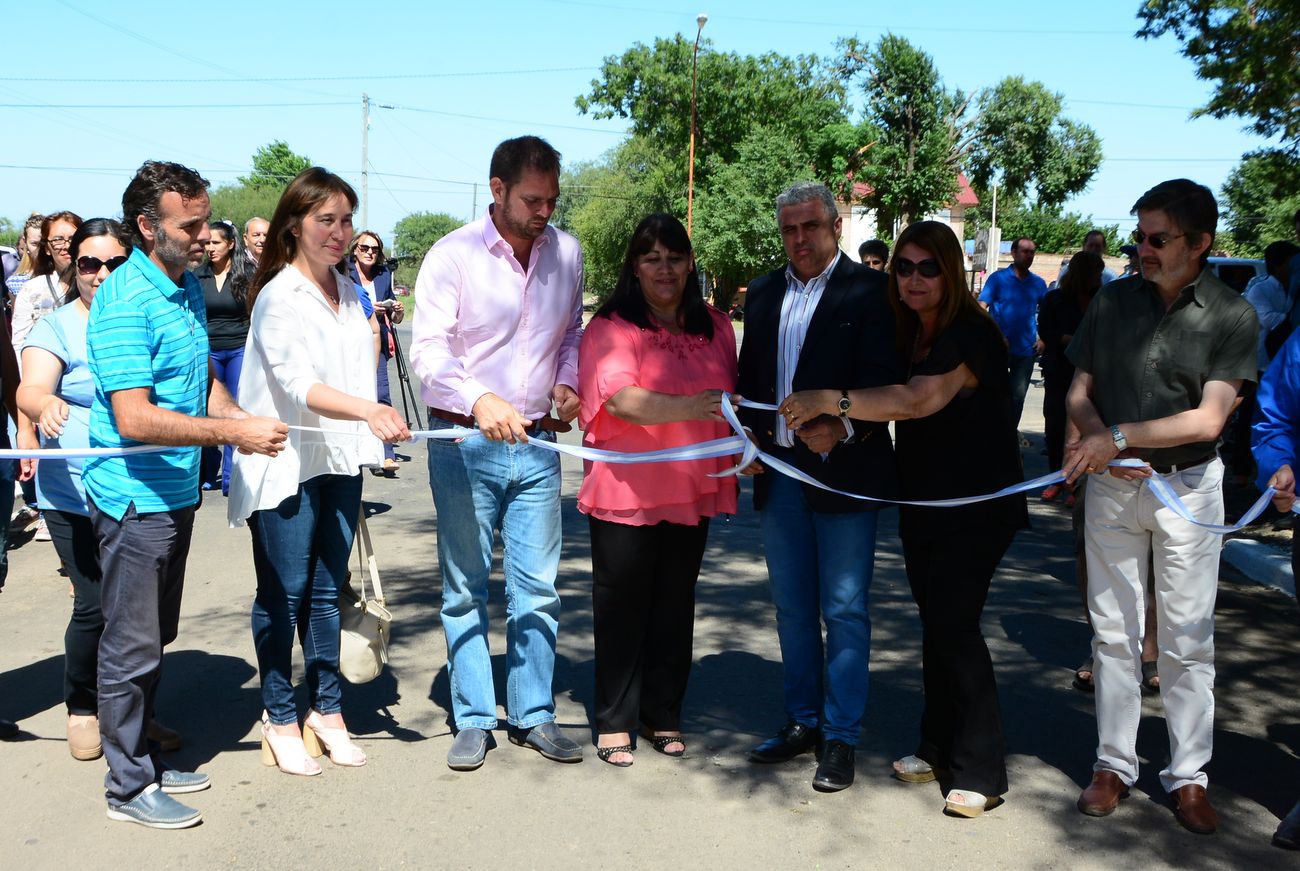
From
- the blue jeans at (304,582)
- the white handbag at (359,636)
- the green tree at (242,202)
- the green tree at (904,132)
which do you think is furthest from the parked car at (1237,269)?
the green tree at (242,202)

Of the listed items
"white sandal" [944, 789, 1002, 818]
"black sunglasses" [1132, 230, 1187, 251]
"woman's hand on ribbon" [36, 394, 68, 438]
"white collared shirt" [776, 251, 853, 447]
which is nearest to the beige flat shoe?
"woman's hand on ribbon" [36, 394, 68, 438]

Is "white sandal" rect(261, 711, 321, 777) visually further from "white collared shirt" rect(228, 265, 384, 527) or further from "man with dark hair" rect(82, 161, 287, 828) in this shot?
"white collared shirt" rect(228, 265, 384, 527)

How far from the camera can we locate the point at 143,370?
384 centimetres

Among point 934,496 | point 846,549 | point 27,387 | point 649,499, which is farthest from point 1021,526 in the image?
point 27,387

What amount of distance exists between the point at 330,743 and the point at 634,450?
1.63m

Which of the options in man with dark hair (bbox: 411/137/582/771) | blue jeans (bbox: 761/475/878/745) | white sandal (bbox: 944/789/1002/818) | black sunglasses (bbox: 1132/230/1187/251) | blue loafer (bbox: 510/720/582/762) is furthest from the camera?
blue loafer (bbox: 510/720/582/762)

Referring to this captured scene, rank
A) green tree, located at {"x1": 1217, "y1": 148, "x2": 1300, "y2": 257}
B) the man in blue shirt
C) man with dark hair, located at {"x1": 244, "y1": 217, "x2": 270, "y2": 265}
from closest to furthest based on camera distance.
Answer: man with dark hair, located at {"x1": 244, "y1": 217, "x2": 270, "y2": 265}, the man in blue shirt, green tree, located at {"x1": 1217, "y1": 148, "x2": 1300, "y2": 257}

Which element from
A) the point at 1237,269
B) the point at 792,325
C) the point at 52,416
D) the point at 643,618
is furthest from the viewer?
the point at 1237,269

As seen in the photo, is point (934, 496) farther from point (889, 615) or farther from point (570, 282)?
point (889, 615)

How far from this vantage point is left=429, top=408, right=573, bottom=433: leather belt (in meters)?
4.50

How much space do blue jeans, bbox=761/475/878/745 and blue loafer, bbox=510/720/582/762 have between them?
2.85 feet

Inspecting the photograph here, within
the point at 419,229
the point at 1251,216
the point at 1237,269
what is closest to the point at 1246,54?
the point at 1237,269

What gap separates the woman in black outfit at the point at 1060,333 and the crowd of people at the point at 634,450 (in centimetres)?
490

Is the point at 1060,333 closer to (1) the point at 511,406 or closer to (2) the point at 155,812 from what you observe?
(1) the point at 511,406
